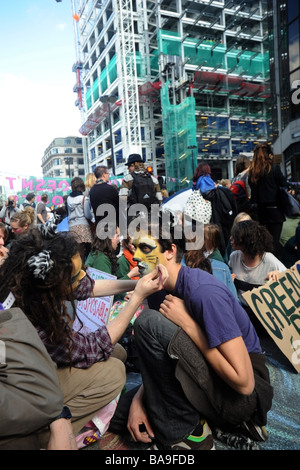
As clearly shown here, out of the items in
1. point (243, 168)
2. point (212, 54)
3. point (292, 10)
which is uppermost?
point (212, 54)

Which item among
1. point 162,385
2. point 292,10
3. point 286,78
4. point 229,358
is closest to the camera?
point 229,358

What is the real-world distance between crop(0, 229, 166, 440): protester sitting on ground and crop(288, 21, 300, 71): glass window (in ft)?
57.1

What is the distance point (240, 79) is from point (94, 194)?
1302 inches

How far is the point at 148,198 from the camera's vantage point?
479 cm

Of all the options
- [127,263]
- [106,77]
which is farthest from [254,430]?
[106,77]

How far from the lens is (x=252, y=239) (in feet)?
9.61

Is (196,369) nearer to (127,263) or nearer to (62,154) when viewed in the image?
(127,263)

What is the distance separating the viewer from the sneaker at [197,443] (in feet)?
5.29

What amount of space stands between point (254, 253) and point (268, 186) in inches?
55.0

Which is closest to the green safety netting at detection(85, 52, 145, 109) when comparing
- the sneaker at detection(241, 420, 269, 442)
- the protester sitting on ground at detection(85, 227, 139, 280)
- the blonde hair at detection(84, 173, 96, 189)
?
the blonde hair at detection(84, 173, 96, 189)

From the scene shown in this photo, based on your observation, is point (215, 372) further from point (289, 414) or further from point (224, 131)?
point (224, 131)

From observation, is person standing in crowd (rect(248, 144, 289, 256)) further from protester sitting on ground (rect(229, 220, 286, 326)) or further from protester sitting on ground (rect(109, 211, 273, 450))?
protester sitting on ground (rect(109, 211, 273, 450))
